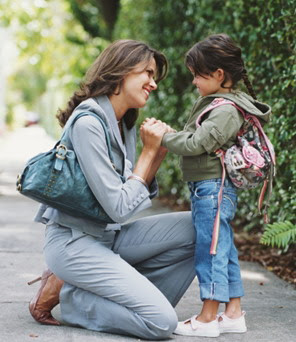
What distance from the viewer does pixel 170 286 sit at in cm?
403

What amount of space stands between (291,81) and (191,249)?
1793 millimetres

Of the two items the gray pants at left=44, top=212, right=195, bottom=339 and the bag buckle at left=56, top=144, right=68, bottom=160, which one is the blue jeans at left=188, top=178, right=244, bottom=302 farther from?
the bag buckle at left=56, top=144, right=68, bottom=160

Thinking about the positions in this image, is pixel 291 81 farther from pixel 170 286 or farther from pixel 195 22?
pixel 195 22

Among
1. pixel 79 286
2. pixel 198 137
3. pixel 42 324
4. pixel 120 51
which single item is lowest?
pixel 42 324

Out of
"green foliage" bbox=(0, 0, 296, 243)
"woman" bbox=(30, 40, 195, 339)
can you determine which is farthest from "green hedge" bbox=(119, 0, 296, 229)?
"woman" bbox=(30, 40, 195, 339)

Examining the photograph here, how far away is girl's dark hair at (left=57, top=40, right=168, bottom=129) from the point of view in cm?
382

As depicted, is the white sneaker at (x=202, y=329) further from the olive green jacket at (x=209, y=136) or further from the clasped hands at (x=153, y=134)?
→ the clasped hands at (x=153, y=134)

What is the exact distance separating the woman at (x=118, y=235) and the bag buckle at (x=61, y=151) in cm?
7

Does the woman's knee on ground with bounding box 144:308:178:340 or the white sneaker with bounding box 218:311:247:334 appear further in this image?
the white sneaker with bounding box 218:311:247:334

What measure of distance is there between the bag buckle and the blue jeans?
79 cm

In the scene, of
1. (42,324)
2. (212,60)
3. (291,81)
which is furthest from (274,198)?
(42,324)

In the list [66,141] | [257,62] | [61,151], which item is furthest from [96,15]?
[61,151]

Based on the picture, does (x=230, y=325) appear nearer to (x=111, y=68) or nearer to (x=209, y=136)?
(x=209, y=136)

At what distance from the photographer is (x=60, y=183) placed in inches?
137
